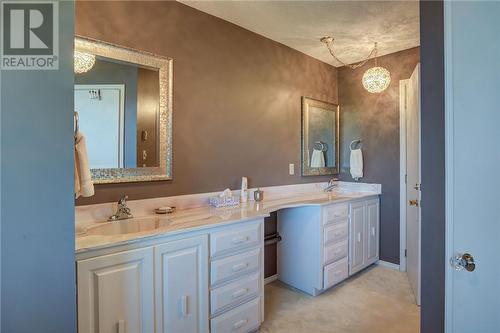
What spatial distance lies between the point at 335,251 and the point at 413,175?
3.47 feet

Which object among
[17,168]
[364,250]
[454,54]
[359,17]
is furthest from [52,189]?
[364,250]

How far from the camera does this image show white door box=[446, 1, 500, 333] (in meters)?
0.93

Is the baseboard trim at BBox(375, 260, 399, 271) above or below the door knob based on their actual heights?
below

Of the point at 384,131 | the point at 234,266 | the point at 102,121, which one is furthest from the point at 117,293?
the point at 384,131

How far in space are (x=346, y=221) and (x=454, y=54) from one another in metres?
2.08

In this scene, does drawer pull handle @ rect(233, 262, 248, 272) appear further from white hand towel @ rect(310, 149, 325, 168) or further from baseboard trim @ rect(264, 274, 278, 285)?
white hand towel @ rect(310, 149, 325, 168)

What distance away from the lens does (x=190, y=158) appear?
7.35ft

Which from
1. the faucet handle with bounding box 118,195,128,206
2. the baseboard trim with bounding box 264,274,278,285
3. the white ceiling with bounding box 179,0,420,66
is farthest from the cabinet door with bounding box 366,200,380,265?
the faucet handle with bounding box 118,195,128,206

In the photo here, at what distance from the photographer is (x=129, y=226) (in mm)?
1780

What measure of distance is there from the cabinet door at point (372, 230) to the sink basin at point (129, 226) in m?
2.40

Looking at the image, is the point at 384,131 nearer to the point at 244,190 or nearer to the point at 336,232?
the point at 336,232

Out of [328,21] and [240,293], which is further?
[328,21]

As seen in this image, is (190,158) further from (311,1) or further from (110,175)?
(311,1)

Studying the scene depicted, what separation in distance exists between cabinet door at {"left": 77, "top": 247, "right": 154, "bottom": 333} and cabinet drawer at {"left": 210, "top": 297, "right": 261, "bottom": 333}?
0.46m
